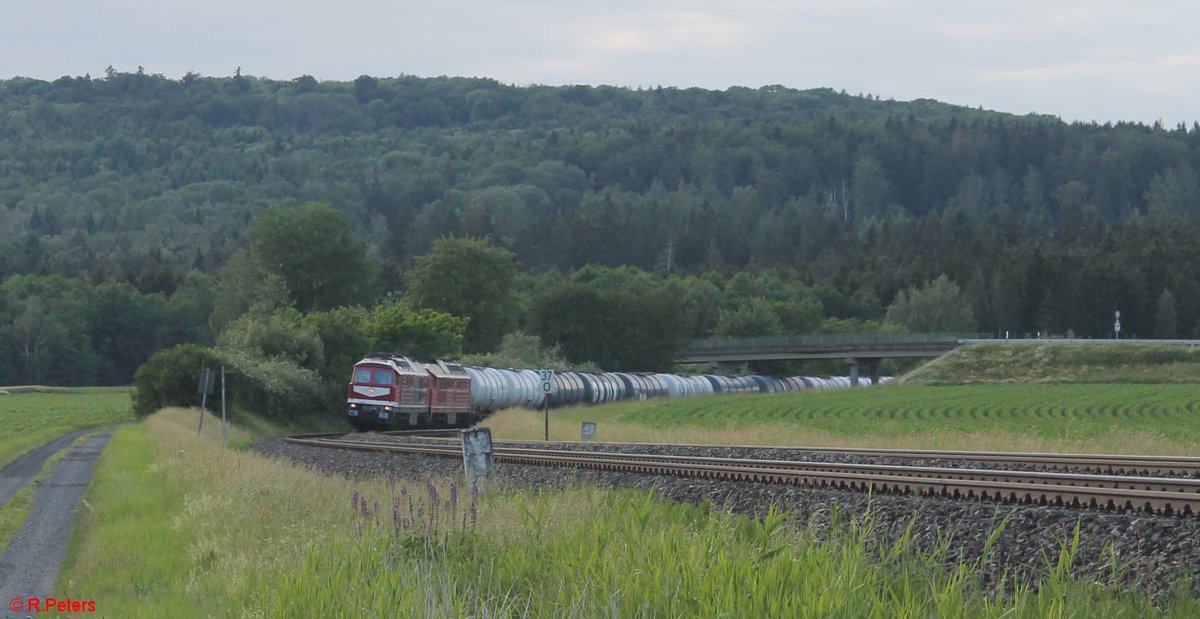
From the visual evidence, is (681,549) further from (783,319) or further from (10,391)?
(783,319)

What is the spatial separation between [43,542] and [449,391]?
41.5 metres

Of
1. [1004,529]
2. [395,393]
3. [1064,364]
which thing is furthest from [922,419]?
[1004,529]

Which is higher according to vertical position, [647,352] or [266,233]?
[266,233]

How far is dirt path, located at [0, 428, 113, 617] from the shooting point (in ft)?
49.0

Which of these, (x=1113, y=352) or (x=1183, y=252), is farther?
(x=1183, y=252)

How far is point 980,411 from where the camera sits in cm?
6162

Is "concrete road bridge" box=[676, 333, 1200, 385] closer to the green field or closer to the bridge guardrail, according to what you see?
the bridge guardrail

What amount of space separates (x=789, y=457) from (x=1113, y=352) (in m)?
69.9

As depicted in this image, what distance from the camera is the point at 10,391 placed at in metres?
112

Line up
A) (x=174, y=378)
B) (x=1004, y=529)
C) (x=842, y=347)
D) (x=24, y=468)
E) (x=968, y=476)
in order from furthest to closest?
1. (x=842, y=347)
2. (x=174, y=378)
3. (x=24, y=468)
4. (x=968, y=476)
5. (x=1004, y=529)

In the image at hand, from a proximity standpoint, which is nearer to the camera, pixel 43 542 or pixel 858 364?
pixel 43 542

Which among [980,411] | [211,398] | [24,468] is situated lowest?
[980,411]

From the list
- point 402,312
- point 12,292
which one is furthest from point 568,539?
point 12,292

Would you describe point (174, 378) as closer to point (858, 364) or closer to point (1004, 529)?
point (1004, 529)
